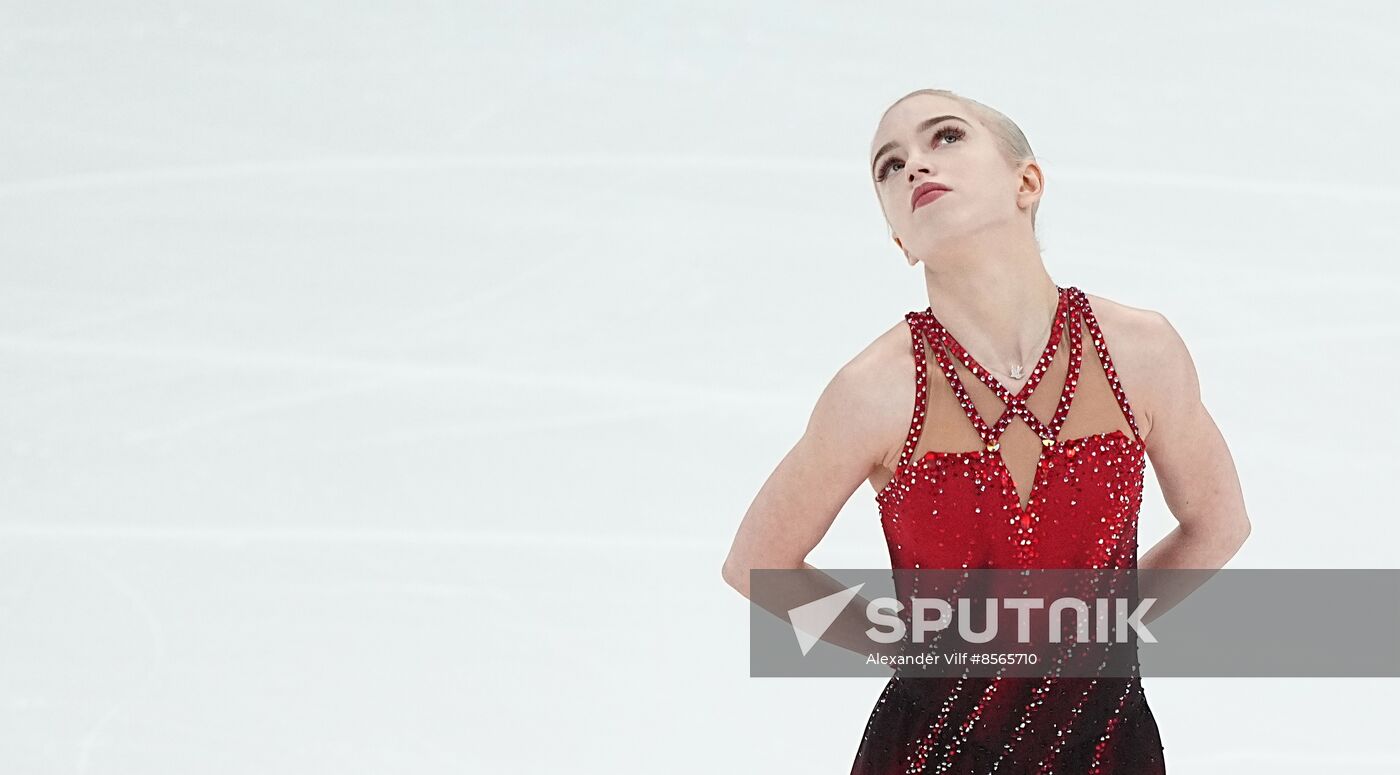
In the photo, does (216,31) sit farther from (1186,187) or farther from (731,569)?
(731,569)

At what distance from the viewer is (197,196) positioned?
487 centimetres

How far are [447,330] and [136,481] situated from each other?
3.14 ft

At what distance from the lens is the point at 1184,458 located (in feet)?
6.79

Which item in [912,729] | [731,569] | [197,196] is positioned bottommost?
[912,729]

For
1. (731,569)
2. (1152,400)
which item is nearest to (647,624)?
(731,569)

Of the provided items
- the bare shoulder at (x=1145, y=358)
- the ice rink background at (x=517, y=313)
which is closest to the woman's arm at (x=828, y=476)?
the bare shoulder at (x=1145, y=358)

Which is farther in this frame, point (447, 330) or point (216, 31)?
point (216, 31)

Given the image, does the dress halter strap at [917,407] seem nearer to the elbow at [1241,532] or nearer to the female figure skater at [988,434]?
the female figure skater at [988,434]

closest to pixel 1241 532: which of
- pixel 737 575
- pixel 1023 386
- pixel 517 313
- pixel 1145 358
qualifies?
pixel 1145 358

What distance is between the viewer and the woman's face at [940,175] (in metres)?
1.96

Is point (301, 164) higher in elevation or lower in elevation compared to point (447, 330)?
higher

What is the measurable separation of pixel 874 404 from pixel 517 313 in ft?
9.10

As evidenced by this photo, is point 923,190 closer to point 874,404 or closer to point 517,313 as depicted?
point 874,404

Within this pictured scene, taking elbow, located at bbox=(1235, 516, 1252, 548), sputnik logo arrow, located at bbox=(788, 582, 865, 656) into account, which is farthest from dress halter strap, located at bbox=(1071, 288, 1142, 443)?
sputnik logo arrow, located at bbox=(788, 582, 865, 656)
